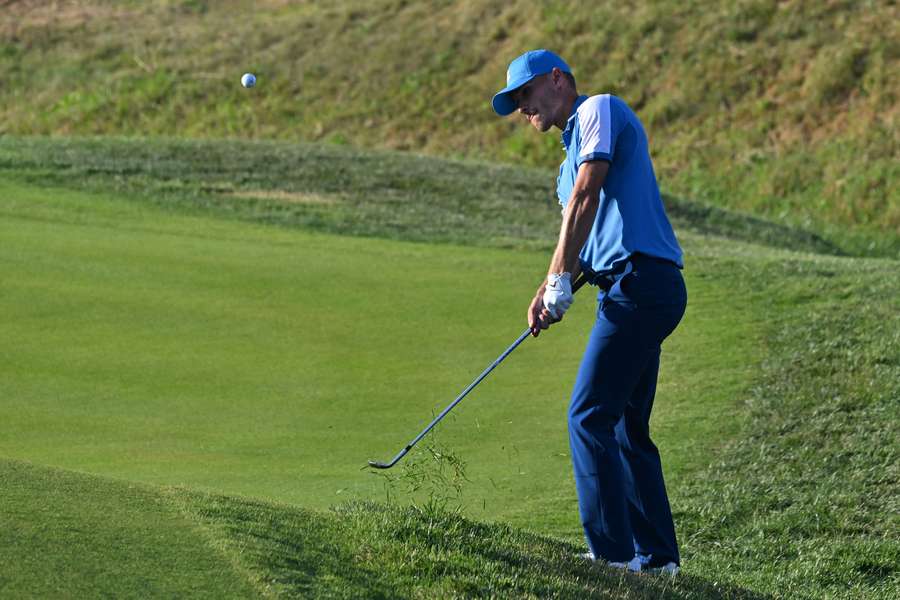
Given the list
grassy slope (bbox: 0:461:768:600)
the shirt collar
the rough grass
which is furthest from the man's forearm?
the rough grass

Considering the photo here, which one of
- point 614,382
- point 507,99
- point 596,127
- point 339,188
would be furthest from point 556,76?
point 339,188

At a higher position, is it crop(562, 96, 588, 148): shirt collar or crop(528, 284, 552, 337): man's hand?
crop(562, 96, 588, 148): shirt collar

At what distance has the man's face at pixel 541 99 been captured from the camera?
208 inches

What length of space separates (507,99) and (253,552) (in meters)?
1.97

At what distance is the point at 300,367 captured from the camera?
8812 millimetres

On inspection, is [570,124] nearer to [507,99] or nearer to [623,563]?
[507,99]

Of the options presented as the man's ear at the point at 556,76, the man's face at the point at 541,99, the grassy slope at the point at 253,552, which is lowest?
the grassy slope at the point at 253,552

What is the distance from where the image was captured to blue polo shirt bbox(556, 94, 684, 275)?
507 cm

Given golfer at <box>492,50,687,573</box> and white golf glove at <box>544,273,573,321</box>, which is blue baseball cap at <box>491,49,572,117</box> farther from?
white golf glove at <box>544,273,573,321</box>

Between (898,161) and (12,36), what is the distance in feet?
70.2

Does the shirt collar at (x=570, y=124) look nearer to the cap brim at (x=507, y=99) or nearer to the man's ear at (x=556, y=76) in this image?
the man's ear at (x=556, y=76)

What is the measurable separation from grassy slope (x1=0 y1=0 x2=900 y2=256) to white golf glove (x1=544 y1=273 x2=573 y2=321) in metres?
16.9

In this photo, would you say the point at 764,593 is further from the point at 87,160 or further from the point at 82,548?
the point at 87,160

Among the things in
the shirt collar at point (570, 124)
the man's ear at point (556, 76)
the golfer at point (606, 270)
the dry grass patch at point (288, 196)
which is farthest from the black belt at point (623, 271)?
the dry grass patch at point (288, 196)
